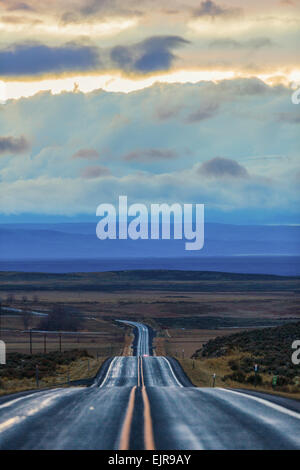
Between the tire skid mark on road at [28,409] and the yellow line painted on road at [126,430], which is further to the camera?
the tire skid mark on road at [28,409]

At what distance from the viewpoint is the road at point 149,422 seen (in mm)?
11773

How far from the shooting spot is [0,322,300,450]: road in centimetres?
1177

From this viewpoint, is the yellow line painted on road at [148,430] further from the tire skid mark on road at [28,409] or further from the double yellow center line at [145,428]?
the tire skid mark on road at [28,409]

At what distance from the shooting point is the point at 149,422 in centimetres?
1402

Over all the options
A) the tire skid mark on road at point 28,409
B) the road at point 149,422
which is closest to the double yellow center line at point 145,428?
the road at point 149,422

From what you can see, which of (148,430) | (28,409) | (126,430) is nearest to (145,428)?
(148,430)

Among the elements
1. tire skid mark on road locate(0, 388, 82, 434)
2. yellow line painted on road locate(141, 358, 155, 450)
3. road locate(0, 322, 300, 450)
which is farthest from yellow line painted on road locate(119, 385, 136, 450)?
tire skid mark on road locate(0, 388, 82, 434)

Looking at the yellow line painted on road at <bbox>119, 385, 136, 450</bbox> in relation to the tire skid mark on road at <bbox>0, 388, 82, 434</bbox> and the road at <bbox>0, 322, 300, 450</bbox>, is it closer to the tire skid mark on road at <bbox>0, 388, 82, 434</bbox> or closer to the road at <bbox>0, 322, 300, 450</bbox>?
the road at <bbox>0, 322, 300, 450</bbox>

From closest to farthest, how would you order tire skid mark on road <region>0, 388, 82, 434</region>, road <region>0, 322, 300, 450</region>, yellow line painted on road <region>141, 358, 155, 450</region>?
yellow line painted on road <region>141, 358, 155, 450</region>
road <region>0, 322, 300, 450</region>
tire skid mark on road <region>0, 388, 82, 434</region>

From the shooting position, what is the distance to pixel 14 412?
15.8 meters

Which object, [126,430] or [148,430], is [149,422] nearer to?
[148,430]

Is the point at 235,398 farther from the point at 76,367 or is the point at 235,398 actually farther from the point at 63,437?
the point at 76,367

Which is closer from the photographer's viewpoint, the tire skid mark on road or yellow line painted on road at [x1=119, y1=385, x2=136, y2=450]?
yellow line painted on road at [x1=119, y1=385, x2=136, y2=450]

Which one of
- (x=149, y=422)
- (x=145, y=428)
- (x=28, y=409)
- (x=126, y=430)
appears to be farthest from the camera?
(x=28, y=409)
